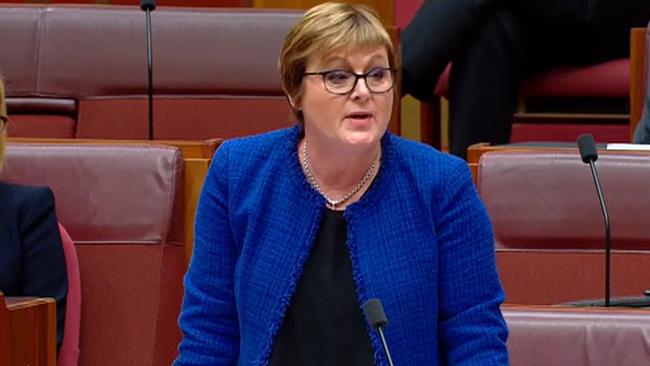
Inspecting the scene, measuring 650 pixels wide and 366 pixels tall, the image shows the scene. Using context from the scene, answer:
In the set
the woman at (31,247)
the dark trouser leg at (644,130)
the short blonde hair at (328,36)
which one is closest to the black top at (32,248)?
the woman at (31,247)

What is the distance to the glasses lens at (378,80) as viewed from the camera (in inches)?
21.1

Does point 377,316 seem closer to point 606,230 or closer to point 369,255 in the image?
point 369,255

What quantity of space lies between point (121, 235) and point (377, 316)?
300 mm

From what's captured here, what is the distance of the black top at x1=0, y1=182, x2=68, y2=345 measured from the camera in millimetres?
728

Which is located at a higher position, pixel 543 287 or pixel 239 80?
pixel 239 80

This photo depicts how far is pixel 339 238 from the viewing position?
562mm

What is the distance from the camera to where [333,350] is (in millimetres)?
546

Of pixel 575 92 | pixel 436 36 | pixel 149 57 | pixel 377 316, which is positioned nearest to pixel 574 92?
pixel 575 92

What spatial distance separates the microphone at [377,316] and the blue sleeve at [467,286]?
0.03m

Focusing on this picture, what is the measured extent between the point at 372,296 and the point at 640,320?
0.13 metres

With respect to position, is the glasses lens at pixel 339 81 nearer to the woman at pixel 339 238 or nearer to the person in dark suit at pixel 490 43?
the woman at pixel 339 238

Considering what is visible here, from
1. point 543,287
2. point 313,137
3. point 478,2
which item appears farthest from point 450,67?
point 313,137

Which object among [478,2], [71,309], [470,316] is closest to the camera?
[470,316]

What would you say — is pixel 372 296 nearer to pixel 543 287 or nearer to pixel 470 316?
pixel 470 316
